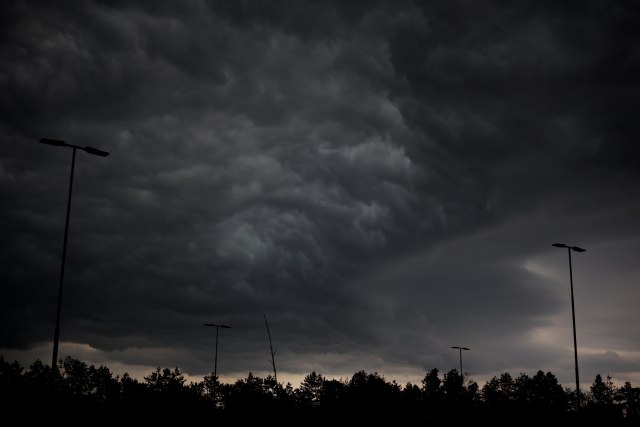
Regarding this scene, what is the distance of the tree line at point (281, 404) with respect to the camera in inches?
2127

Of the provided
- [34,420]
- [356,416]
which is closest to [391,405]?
[356,416]

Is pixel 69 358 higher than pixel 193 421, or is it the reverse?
pixel 69 358

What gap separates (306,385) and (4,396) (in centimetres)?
7967

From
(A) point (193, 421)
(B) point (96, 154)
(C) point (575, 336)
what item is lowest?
(A) point (193, 421)

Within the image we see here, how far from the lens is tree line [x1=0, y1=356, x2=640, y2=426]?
177 ft

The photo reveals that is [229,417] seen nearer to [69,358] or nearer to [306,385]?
[306,385]

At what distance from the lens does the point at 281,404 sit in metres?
77.8

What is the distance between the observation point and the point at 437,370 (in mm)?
137250

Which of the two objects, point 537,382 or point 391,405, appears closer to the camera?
point 391,405

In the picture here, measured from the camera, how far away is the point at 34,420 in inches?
1449

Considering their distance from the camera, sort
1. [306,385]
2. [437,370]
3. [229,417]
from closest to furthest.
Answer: [229,417]
[306,385]
[437,370]

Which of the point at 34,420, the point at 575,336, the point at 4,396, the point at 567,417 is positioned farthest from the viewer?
the point at 567,417

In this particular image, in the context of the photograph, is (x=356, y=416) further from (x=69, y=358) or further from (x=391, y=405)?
(x=69, y=358)

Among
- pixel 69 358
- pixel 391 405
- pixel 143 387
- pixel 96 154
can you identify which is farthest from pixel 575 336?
pixel 69 358
